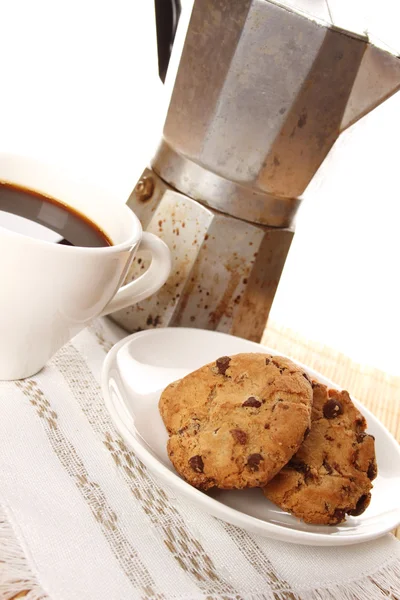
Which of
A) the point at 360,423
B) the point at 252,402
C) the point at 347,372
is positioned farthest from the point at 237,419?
the point at 347,372

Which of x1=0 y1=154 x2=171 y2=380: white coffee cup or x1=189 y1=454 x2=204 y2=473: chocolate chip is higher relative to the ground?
x1=0 y1=154 x2=171 y2=380: white coffee cup

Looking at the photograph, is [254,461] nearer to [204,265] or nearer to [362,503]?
[362,503]

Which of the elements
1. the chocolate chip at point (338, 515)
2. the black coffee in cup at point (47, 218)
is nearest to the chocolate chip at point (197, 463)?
the chocolate chip at point (338, 515)

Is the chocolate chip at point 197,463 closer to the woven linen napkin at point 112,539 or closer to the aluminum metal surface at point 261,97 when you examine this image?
the woven linen napkin at point 112,539

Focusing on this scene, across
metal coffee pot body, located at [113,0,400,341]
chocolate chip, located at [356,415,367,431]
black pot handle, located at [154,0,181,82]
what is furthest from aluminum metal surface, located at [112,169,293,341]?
chocolate chip, located at [356,415,367,431]

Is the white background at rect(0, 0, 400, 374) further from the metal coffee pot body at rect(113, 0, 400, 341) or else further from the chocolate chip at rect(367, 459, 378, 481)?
the chocolate chip at rect(367, 459, 378, 481)

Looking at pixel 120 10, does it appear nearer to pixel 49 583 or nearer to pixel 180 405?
pixel 180 405

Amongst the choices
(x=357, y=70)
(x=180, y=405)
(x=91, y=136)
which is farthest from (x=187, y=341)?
(x=91, y=136)
